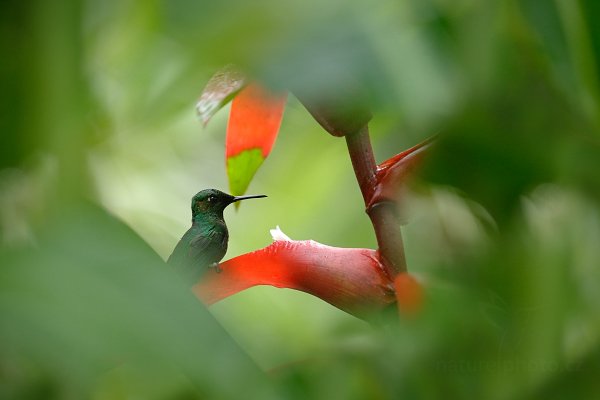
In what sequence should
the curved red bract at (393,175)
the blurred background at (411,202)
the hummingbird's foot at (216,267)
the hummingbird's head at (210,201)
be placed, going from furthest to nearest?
1. the hummingbird's head at (210,201)
2. the hummingbird's foot at (216,267)
3. the curved red bract at (393,175)
4. the blurred background at (411,202)

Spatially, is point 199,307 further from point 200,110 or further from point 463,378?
point 200,110

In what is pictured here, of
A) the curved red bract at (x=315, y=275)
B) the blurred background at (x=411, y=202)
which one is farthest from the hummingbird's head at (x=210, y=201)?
the blurred background at (x=411, y=202)

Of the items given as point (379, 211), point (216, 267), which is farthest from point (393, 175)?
point (216, 267)

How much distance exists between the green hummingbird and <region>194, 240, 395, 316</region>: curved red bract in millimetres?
28

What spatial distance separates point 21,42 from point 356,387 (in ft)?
0.33

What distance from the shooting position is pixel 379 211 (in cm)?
30

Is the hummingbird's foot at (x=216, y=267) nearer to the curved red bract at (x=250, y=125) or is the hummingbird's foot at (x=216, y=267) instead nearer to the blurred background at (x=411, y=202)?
the curved red bract at (x=250, y=125)

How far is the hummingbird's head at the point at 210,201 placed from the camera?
19.3 inches

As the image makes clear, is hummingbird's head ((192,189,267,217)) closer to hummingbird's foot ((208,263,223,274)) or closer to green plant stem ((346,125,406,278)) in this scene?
hummingbird's foot ((208,263,223,274))

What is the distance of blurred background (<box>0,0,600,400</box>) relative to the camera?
10cm

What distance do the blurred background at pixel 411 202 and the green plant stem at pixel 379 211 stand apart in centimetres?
10

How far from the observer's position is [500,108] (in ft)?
0.42

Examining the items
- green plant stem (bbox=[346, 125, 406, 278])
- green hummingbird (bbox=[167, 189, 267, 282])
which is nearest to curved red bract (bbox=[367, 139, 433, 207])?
green plant stem (bbox=[346, 125, 406, 278])

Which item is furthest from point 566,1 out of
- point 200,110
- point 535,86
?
point 200,110
